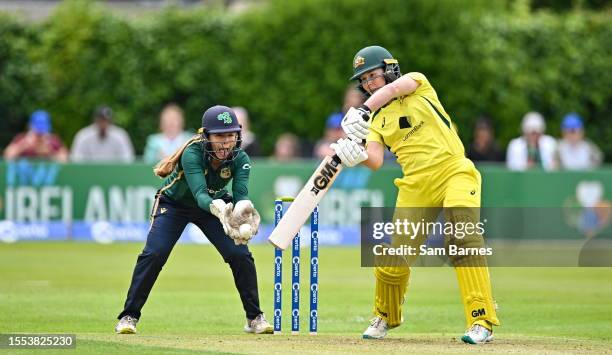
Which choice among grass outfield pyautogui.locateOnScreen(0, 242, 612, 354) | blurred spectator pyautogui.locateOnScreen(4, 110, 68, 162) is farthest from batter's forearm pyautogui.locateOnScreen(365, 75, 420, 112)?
blurred spectator pyautogui.locateOnScreen(4, 110, 68, 162)

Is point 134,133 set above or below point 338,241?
above

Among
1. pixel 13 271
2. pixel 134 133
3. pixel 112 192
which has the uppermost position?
pixel 134 133

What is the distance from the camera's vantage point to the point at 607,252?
18.8 m

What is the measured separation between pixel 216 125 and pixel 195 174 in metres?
0.38

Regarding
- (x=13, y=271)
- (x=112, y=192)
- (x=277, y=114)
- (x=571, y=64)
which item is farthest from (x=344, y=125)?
(x=571, y=64)

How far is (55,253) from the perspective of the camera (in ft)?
60.2

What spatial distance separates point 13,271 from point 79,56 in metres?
10.3

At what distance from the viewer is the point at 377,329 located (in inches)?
399

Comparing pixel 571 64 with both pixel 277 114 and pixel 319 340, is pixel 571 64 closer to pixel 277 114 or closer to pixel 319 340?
pixel 277 114

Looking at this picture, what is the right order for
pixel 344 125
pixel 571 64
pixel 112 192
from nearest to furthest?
pixel 344 125 < pixel 112 192 < pixel 571 64

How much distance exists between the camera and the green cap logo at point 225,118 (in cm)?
995

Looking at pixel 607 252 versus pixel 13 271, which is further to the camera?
pixel 607 252

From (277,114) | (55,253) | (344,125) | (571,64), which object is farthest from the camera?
(571,64)

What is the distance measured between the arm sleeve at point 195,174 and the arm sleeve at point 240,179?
24 cm
